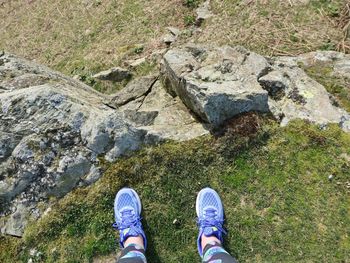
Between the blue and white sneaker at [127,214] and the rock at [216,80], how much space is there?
66.8 inches

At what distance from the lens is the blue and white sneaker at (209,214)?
5.48 meters

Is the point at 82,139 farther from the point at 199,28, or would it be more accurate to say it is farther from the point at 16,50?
the point at 16,50

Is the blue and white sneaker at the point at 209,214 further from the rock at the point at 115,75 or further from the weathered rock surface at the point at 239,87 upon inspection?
the rock at the point at 115,75

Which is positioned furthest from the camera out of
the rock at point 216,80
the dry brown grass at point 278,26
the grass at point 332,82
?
the dry brown grass at point 278,26

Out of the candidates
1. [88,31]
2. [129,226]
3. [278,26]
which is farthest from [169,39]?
[129,226]

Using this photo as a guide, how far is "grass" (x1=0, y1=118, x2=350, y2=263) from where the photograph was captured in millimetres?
5434

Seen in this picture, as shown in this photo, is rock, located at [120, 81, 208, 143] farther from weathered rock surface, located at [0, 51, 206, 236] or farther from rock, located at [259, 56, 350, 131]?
rock, located at [259, 56, 350, 131]

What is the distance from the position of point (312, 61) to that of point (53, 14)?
9731mm

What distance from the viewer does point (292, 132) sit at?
616 cm

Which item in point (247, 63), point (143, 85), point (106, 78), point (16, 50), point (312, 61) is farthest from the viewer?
point (16, 50)

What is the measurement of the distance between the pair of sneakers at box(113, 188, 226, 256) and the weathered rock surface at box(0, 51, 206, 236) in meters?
0.60

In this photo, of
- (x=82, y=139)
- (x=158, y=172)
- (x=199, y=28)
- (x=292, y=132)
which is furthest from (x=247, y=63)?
(x=199, y=28)

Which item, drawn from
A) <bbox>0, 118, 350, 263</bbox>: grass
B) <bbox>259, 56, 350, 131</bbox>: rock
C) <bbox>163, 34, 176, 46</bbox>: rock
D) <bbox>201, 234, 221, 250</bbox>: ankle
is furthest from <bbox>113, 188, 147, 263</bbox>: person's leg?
<bbox>163, 34, 176, 46</bbox>: rock

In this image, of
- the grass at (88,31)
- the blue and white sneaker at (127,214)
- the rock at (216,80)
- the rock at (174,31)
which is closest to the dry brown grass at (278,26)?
the rock at (174,31)
